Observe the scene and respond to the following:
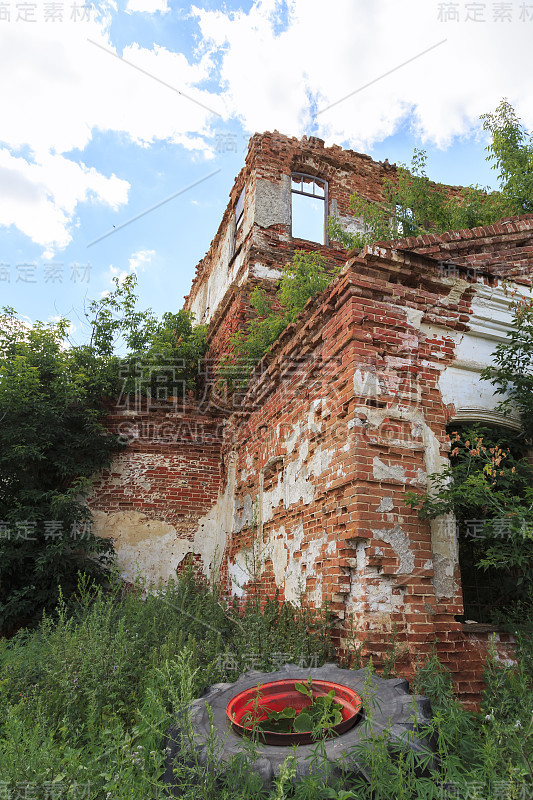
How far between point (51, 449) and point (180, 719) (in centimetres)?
694

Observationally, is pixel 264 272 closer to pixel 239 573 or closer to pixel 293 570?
pixel 239 573

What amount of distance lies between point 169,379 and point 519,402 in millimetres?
7443

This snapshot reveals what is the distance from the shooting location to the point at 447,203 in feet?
40.8

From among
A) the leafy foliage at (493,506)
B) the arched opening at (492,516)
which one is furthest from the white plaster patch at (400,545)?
the arched opening at (492,516)

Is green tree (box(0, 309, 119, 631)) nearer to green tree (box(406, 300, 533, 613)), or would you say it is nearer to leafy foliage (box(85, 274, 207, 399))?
leafy foliage (box(85, 274, 207, 399))

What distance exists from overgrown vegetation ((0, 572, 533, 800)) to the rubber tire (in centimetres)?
6

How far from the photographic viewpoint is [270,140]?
12.4 m

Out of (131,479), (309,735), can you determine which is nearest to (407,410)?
(309,735)

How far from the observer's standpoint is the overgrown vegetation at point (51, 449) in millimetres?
7734

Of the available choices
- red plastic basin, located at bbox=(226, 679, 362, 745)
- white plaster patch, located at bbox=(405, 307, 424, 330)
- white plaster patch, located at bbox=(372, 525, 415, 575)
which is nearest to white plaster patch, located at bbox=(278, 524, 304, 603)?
white plaster patch, located at bbox=(372, 525, 415, 575)

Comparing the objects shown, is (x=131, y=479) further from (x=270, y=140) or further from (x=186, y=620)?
(x=270, y=140)

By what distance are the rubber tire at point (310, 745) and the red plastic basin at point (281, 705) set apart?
0.18 feet

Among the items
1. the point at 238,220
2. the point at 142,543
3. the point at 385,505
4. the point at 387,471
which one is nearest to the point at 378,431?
the point at 387,471

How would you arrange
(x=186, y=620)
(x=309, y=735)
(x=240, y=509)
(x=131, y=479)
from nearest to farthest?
(x=309, y=735), (x=186, y=620), (x=240, y=509), (x=131, y=479)
